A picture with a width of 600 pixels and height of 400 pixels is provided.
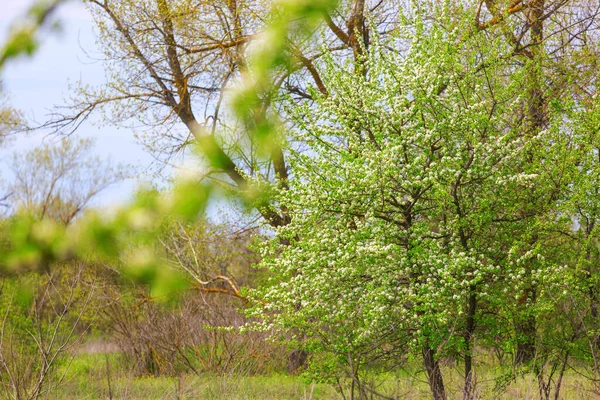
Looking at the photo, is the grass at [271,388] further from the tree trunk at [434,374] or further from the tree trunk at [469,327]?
the tree trunk at [469,327]

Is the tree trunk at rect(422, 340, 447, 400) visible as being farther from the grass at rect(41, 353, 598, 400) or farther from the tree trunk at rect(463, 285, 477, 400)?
the tree trunk at rect(463, 285, 477, 400)

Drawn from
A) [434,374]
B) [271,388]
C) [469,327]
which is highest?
[469,327]

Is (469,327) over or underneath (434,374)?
over

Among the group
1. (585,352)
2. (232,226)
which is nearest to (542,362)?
(585,352)

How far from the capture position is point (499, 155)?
714cm

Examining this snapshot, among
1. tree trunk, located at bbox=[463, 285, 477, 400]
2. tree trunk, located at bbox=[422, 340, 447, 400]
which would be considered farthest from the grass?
tree trunk, located at bbox=[463, 285, 477, 400]

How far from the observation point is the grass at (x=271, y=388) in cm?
708

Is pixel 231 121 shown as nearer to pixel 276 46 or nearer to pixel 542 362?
pixel 276 46

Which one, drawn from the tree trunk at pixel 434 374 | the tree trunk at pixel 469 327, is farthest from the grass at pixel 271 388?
the tree trunk at pixel 469 327

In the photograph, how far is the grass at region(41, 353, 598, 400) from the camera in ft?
23.2

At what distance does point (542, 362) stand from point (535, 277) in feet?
4.13

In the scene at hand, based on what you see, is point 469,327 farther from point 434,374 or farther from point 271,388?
point 271,388

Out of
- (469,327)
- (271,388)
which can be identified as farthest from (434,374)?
(271,388)

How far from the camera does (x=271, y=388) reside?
31.6ft
